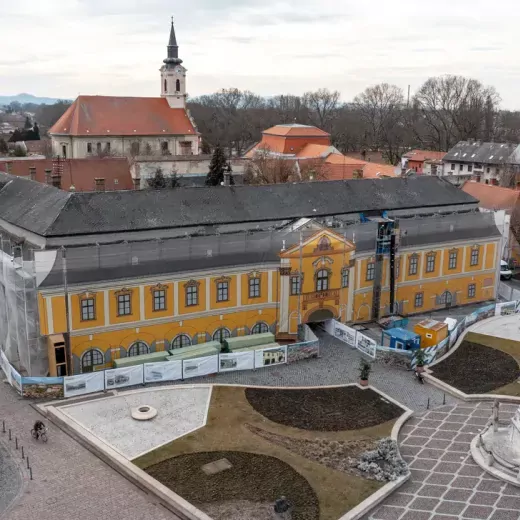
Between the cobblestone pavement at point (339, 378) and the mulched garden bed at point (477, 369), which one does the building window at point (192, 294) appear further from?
the mulched garden bed at point (477, 369)

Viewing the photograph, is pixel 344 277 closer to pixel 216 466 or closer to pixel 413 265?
pixel 413 265

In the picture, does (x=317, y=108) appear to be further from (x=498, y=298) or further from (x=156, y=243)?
(x=156, y=243)

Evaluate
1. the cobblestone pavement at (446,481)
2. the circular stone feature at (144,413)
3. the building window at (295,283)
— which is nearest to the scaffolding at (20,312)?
the circular stone feature at (144,413)

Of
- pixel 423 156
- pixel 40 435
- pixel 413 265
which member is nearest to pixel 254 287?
pixel 413 265

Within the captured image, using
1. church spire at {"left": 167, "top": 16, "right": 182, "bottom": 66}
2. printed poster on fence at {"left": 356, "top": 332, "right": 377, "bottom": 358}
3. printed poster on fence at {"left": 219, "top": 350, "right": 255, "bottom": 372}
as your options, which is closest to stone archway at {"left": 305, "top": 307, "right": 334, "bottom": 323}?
printed poster on fence at {"left": 356, "top": 332, "right": 377, "bottom": 358}

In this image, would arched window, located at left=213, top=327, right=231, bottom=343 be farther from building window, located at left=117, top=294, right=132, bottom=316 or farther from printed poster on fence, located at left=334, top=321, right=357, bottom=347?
printed poster on fence, located at left=334, top=321, right=357, bottom=347

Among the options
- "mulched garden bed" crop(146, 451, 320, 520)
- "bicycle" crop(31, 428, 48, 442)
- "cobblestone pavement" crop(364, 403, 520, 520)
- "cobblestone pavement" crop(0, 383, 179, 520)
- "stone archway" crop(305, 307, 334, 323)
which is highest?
"stone archway" crop(305, 307, 334, 323)
